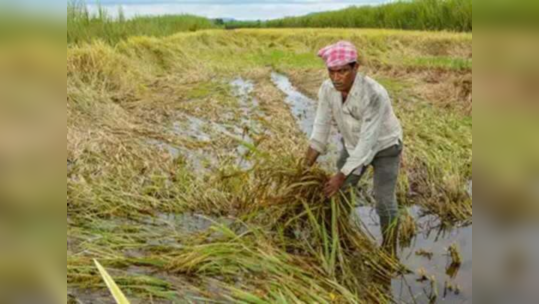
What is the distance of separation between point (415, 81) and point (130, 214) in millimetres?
8633

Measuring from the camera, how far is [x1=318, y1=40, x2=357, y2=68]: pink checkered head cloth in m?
2.74

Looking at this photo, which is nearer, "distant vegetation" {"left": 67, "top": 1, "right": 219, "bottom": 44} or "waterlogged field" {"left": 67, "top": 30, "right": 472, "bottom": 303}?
"waterlogged field" {"left": 67, "top": 30, "right": 472, "bottom": 303}

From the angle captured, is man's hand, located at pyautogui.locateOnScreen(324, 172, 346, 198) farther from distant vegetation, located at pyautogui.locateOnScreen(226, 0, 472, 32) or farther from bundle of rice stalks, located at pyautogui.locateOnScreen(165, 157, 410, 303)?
Answer: distant vegetation, located at pyautogui.locateOnScreen(226, 0, 472, 32)

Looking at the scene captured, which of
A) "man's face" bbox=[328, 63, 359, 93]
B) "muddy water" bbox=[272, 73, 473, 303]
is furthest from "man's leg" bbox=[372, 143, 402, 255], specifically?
"man's face" bbox=[328, 63, 359, 93]

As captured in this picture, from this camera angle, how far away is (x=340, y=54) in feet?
9.00

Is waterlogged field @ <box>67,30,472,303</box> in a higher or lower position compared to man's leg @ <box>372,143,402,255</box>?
lower

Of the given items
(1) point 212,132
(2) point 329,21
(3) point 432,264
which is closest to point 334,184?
(3) point 432,264

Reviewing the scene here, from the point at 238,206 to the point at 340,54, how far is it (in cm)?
171

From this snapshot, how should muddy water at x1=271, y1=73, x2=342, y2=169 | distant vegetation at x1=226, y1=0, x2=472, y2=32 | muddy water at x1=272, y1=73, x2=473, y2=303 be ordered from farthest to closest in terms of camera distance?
distant vegetation at x1=226, y1=0, x2=472, y2=32 → muddy water at x1=271, y1=73, x2=342, y2=169 → muddy water at x1=272, y1=73, x2=473, y2=303

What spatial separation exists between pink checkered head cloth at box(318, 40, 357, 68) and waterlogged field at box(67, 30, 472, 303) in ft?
2.38

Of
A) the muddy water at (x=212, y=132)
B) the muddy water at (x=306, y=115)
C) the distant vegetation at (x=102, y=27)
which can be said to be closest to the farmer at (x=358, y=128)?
the muddy water at (x=212, y=132)

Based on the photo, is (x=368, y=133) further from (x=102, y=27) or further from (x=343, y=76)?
(x=102, y=27)
